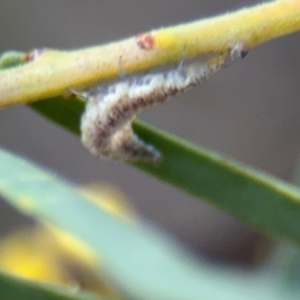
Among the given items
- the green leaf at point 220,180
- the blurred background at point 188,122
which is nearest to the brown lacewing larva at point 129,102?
the green leaf at point 220,180

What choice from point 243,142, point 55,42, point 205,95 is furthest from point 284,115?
point 55,42

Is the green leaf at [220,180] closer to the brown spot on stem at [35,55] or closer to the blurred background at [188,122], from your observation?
the brown spot on stem at [35,55]

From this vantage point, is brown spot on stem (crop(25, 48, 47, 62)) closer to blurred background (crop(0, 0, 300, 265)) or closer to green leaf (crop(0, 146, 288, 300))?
green leaf (crop(0, 146, 288, 300))

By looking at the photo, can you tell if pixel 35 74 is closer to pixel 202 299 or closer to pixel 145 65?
pixel 145 65

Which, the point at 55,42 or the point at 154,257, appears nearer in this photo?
the point at 154,257

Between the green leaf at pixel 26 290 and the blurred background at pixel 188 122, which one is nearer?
the green leaf at pixel 26 290

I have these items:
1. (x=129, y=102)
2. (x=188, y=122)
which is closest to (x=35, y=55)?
(x=129, y=102)
